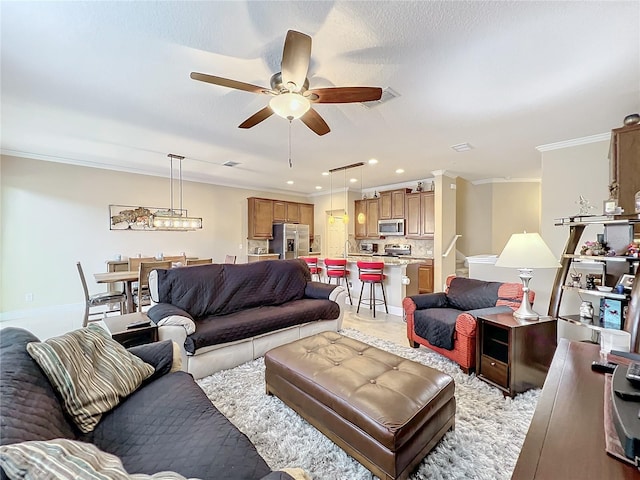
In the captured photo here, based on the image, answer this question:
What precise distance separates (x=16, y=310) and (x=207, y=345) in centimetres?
427

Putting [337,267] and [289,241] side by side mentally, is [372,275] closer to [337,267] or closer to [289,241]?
[337,267]

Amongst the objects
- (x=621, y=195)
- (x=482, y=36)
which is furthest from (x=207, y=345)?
(x=621, y=195)

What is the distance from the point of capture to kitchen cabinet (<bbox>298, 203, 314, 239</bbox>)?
26.5ft

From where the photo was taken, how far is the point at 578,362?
1280 millimetres

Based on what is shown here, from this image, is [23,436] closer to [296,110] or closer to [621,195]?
[296,110]

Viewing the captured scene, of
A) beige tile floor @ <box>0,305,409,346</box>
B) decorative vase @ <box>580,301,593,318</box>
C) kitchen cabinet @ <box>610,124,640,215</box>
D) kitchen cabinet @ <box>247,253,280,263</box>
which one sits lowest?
beige tile floor @ <box>0,305,409,346</box>

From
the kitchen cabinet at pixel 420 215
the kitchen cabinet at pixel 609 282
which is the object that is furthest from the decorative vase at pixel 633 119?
the kitchen cabinet at pixel 420 215

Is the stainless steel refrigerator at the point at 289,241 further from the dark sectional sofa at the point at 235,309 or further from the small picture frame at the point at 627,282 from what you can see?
the small picture frame at the point at 627,282

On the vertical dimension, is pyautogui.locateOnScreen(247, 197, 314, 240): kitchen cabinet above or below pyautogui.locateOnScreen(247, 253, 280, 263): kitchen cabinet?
above

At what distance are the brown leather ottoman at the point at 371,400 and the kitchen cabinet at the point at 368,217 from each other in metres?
5.49

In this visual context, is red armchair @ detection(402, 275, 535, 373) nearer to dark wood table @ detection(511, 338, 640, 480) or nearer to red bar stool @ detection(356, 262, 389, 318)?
red bar stool @ detection(356, 262, 389, 318)

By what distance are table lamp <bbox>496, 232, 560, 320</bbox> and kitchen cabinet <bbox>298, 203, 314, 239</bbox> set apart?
6.21m

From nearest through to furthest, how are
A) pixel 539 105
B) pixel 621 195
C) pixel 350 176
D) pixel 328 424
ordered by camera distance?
pixel 328 424 → pixel 621 195 → pixel 539 105 → pixel 350 176

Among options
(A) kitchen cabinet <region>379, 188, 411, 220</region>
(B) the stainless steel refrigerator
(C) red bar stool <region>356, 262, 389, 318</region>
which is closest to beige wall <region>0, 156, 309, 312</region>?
(B) the stainless steel refrigerator
